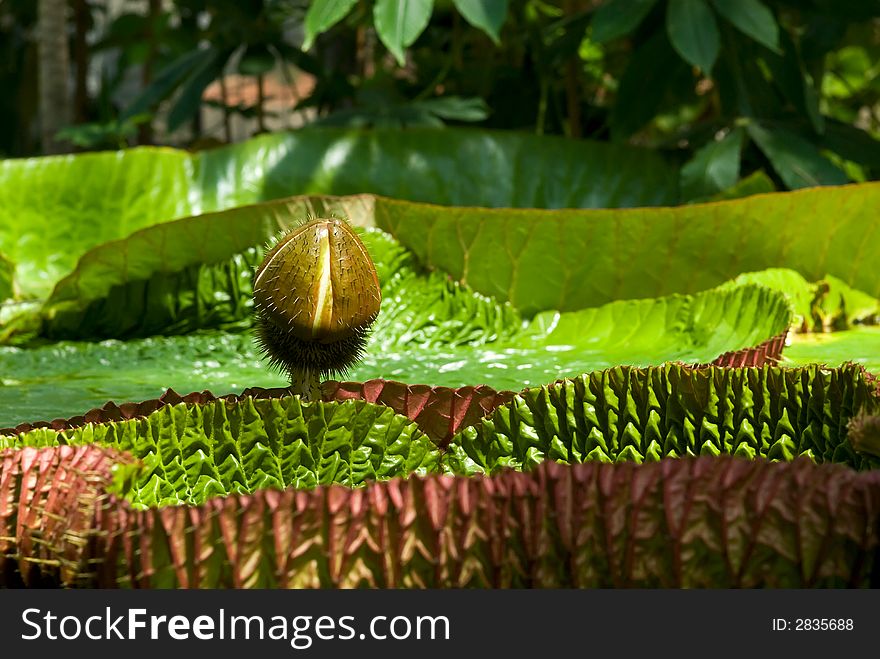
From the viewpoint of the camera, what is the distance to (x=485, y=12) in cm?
189

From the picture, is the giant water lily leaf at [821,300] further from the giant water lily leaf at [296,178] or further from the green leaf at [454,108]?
the green leaf at [454,108]

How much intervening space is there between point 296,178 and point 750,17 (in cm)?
95

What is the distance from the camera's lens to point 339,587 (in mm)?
587

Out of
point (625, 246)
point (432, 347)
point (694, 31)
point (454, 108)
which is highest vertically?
point (694, 31)

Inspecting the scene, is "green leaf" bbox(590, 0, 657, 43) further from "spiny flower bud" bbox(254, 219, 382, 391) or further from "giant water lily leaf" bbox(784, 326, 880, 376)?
"spiny flower bud" bbox(254, 219, 382, 391)

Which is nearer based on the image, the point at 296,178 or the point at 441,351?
the point at 441,351

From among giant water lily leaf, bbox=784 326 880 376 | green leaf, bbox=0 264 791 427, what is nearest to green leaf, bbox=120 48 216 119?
green leaf, bbox=0 264 791 427

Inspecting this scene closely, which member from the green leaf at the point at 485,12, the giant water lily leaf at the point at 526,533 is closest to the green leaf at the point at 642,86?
the green leaf at the point at 485,12

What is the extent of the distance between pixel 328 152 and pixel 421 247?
732 millimetres

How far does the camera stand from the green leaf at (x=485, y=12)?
73.7 inches

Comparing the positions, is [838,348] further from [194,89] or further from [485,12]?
[194,89]

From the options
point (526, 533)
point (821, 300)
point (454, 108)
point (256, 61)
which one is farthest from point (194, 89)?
point (526, 533)

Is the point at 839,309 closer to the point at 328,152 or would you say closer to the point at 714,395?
the point at 714,395

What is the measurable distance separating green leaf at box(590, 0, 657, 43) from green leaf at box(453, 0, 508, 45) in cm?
28
